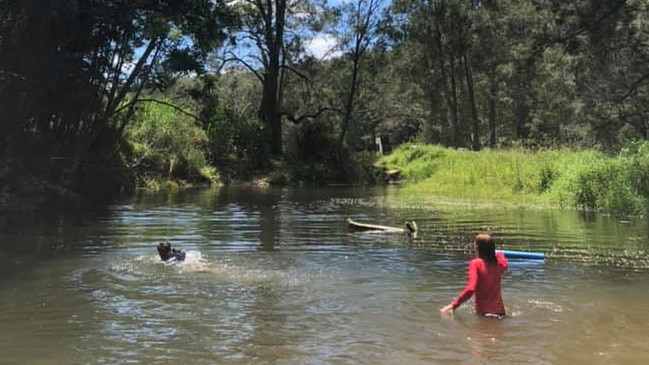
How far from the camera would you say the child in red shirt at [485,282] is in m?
8.57

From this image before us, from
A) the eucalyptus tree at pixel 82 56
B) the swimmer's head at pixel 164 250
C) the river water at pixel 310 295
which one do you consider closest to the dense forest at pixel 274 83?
the eucalyptus tree at pixel 82 56

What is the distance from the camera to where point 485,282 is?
8664 millimetres

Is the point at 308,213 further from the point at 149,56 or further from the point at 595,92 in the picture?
the point at 595,92

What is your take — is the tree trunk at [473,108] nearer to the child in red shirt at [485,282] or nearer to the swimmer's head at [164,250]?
the swimmer's head at [164,250]

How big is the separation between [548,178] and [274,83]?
26044 mm

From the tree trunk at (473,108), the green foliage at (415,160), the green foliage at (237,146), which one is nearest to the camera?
the green foliage at (237,146)

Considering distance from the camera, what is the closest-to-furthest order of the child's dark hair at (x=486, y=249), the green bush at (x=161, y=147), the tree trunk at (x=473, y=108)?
the child's dark hair at (x=486, y=249) → the green bush at (x=161, y=147) → the tree trunk at (x=473, y=108)

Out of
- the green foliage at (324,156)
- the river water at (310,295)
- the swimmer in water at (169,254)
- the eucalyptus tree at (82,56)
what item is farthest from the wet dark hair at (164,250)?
the green foliage at (324,156)

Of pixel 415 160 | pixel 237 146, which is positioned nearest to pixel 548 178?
pixel 237 146

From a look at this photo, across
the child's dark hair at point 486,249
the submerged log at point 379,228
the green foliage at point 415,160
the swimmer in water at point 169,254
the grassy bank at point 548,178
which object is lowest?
the swimmer in water at point 169,254

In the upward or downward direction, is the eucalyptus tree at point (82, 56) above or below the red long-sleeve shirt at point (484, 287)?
above

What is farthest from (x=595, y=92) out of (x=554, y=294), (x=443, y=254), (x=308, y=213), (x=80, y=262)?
(x=80, y=262)

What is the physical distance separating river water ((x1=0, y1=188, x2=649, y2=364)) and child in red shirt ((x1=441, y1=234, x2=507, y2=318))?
23 cm

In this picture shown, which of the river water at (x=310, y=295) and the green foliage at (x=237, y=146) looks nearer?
the river water at (x=310, y=295)
